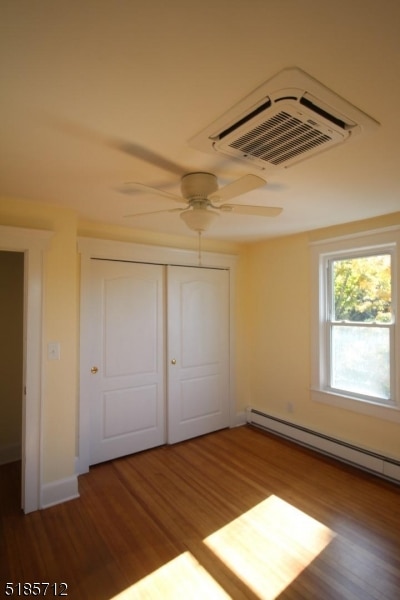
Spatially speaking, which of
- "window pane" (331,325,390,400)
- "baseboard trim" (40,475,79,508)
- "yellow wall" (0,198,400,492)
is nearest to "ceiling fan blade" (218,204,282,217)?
"yellow wall" (0,198,400,492)

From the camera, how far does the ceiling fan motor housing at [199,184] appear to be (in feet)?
5.76

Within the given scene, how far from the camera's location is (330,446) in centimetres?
314

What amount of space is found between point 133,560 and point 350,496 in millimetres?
1745

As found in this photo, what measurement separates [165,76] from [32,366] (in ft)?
6.96

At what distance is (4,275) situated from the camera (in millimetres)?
3223

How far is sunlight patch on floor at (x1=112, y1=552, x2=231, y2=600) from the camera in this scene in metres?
1.64

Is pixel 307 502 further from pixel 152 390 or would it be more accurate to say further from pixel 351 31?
pixel 351 31

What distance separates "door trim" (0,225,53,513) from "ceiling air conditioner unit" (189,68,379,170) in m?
1.55

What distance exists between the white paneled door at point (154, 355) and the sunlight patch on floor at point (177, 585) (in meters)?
1.45

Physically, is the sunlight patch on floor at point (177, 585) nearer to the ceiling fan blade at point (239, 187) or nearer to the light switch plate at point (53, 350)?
the light switch plate at point (53, 350)

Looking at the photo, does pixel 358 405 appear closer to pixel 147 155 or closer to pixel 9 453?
pixel 147 155

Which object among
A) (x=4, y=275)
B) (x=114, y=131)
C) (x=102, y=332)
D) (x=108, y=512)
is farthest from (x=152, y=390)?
(x=114, y=131)

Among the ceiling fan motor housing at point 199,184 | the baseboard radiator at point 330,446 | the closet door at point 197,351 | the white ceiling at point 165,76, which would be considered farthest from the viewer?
the closet door at point 197,351

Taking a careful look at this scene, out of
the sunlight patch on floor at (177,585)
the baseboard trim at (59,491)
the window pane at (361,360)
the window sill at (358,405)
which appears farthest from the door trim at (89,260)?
the window sill at (358,405)
